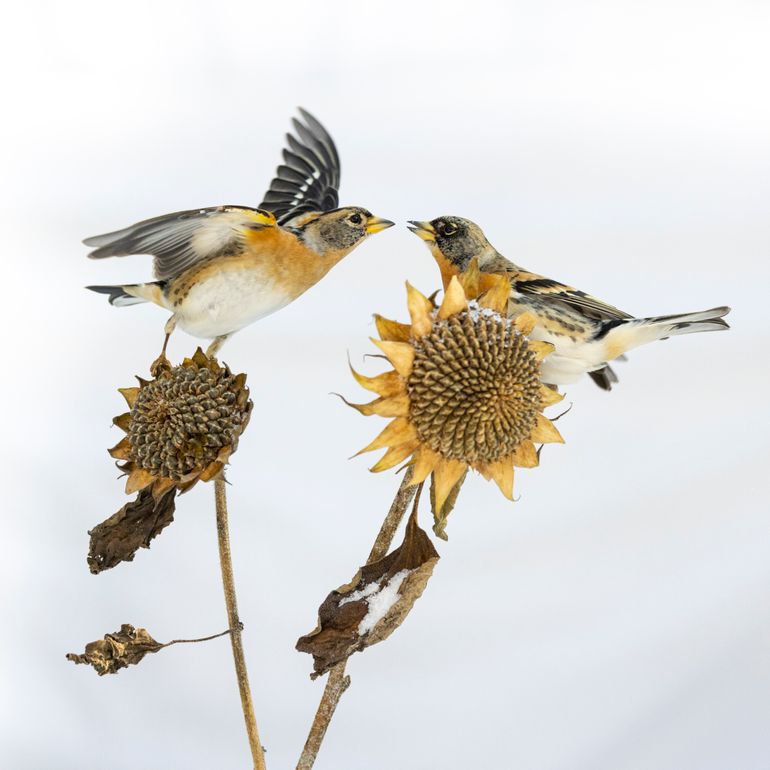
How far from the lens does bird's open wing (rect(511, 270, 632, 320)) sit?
1.34m

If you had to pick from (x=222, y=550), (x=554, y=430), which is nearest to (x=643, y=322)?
(x=554, y=430)

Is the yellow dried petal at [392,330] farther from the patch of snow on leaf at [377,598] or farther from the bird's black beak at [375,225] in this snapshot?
the bird's black beak at [375,225]

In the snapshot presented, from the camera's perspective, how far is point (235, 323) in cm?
153

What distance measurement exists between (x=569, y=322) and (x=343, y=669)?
0.63 metres

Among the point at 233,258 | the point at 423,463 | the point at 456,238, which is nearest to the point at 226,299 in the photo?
the point at 233,258

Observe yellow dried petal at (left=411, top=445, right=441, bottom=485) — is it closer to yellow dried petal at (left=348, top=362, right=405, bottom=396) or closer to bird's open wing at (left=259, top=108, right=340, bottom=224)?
yellow dried petal at (left=348, top=362, right=405, bottom=396)

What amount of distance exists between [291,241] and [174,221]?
257 mm

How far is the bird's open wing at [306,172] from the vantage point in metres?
1.90

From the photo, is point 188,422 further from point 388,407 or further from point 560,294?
point 560,294

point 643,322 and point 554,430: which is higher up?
point 643,322

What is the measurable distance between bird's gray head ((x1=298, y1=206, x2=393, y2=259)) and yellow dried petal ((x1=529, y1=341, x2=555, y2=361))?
0.47 metres

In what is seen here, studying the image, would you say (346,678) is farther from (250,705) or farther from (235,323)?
(235,323)

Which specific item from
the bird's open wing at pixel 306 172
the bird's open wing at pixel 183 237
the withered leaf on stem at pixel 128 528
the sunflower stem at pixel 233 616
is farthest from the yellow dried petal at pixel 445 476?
the bird's open wing at pixel 306 172

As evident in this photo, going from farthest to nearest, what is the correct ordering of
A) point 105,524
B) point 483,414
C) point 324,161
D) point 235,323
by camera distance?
1. point 324,161
2. point 235,323
3. point 105,524
4. point 483,414
